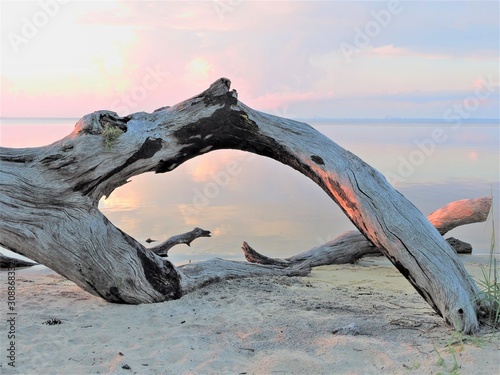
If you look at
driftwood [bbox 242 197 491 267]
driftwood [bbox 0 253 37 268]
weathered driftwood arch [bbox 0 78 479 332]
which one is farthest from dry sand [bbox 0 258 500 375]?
driftwood [bbox 0 253 37 268]

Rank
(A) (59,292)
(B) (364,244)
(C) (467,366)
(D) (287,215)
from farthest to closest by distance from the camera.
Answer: (D) (287,215) < (B) (364,244) < (A) (59,292) < (C) (467,366)

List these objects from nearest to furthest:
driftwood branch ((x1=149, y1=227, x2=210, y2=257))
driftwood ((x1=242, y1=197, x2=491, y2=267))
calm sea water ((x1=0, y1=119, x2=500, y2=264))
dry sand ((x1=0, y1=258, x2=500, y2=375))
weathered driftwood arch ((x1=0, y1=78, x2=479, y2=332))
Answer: dry sand ((x1=0, y1=258, x2=500, y2=375)), weathered driftwood arch ((x1=0, y1=78, x2=479, y2=332)), driftwood branch ((x1=149, y1=227, x2=210, y2=257)), driftwood ((x1=242, y1=197, x2=491, y2=267)), calm sea water ((x1=0, y1=119, x2=500, y2=264))

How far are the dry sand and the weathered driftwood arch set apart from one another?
36 centimetres

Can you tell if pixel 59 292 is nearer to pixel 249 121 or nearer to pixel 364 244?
pixel 249 121

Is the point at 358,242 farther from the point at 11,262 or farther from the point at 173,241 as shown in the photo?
the point at 11,262

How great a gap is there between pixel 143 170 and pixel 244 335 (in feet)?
5.79

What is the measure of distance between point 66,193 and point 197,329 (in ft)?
5.32

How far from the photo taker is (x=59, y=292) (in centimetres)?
548

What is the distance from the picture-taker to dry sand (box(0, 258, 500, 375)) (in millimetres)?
3498

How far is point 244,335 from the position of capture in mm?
4062

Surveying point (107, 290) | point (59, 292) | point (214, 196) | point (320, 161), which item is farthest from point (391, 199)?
point (214, 196)

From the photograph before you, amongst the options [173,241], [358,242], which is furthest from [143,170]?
[358,242]

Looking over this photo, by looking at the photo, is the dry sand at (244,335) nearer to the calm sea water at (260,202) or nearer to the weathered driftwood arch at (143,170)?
the weathered driftwood arch at (143,170)

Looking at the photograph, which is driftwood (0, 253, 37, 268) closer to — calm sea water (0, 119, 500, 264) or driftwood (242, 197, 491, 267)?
calm sea water (0, 119, 500, 264)
